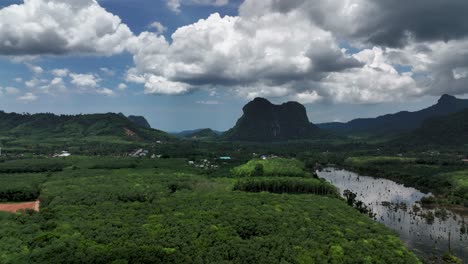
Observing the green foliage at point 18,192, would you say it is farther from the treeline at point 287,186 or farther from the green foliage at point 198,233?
the treeline at point 287,186

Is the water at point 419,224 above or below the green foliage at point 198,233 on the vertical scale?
below

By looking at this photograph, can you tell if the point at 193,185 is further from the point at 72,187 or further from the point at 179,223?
the point at 179,223

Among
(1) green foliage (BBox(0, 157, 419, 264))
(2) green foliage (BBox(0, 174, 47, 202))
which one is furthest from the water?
(2) green foliage (BBox(0, 174, 47, 202))

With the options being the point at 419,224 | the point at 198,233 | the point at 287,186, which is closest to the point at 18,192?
the point at 198,233

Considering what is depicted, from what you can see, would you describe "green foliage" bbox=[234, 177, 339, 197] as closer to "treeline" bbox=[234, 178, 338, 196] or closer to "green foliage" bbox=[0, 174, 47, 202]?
"treeline" bbox=[234, 178, 338, 196]

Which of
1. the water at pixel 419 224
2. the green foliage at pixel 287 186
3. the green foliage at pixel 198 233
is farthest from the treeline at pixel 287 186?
the green foliage at pixel 198 233
